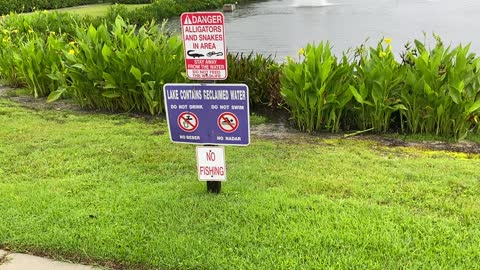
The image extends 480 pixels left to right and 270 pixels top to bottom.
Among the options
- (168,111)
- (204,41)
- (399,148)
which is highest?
(204,41)

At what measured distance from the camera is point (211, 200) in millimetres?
3264

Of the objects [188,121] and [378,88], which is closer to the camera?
[188,121]

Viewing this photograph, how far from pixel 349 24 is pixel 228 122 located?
1618 cm

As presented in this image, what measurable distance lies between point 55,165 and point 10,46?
4326 mm

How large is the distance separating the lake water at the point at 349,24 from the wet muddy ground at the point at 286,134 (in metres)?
6.04

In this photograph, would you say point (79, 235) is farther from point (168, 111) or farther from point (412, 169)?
point (412, 169)

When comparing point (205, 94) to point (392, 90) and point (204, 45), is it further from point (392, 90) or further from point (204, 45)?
point (392, 90)

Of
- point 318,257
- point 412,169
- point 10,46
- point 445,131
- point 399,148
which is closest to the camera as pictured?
point 318,257

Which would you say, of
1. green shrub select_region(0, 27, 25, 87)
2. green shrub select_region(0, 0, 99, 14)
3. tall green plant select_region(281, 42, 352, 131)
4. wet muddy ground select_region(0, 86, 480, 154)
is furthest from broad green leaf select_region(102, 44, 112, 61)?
green shrub select_region(0, 0, 99, 14)

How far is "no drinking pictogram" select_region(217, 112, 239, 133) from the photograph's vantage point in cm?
304

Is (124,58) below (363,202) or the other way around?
the other way around

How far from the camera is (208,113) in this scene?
309cm

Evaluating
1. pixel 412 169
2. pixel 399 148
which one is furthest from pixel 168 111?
pixel 399 148

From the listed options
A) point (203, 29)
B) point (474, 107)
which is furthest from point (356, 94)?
point (203, 29)
